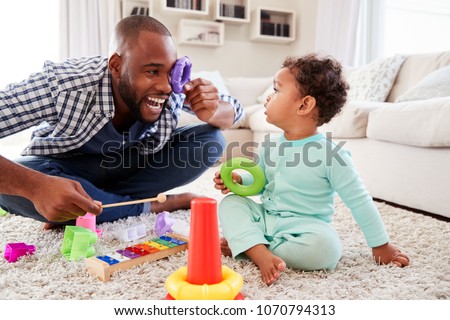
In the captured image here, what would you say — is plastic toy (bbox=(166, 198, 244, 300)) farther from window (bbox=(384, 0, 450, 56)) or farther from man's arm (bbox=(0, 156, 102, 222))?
window (bbox=(384, 0, 450, 56))

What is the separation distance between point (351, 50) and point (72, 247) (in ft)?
10.4

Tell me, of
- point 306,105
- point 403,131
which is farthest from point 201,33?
point 306,105

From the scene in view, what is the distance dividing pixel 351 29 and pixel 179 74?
2.77 metres

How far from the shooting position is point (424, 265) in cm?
98

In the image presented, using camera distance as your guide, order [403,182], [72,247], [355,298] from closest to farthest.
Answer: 1. [355,298]
2. [72,247]
3. [403,182]

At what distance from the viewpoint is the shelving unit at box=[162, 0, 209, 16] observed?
3599mm

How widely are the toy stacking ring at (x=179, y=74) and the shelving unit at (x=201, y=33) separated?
270cm

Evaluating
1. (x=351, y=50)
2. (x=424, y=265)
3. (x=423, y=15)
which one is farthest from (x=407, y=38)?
(x=424, y=265)

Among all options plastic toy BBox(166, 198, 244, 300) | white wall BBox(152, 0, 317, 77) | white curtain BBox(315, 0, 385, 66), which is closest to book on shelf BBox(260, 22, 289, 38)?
white wall BBox(152, 0, 317, 77)

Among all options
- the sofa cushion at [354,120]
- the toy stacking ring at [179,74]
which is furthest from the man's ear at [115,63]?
the sofa cushion at [354,120]

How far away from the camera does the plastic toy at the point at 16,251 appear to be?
3.19 feet

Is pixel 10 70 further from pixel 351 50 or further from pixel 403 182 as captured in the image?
pixel 403 182

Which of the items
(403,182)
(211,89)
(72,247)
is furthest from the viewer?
(403,182)

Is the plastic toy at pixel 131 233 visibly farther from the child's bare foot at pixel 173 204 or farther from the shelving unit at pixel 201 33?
the shelving unit at pixel 201 33
